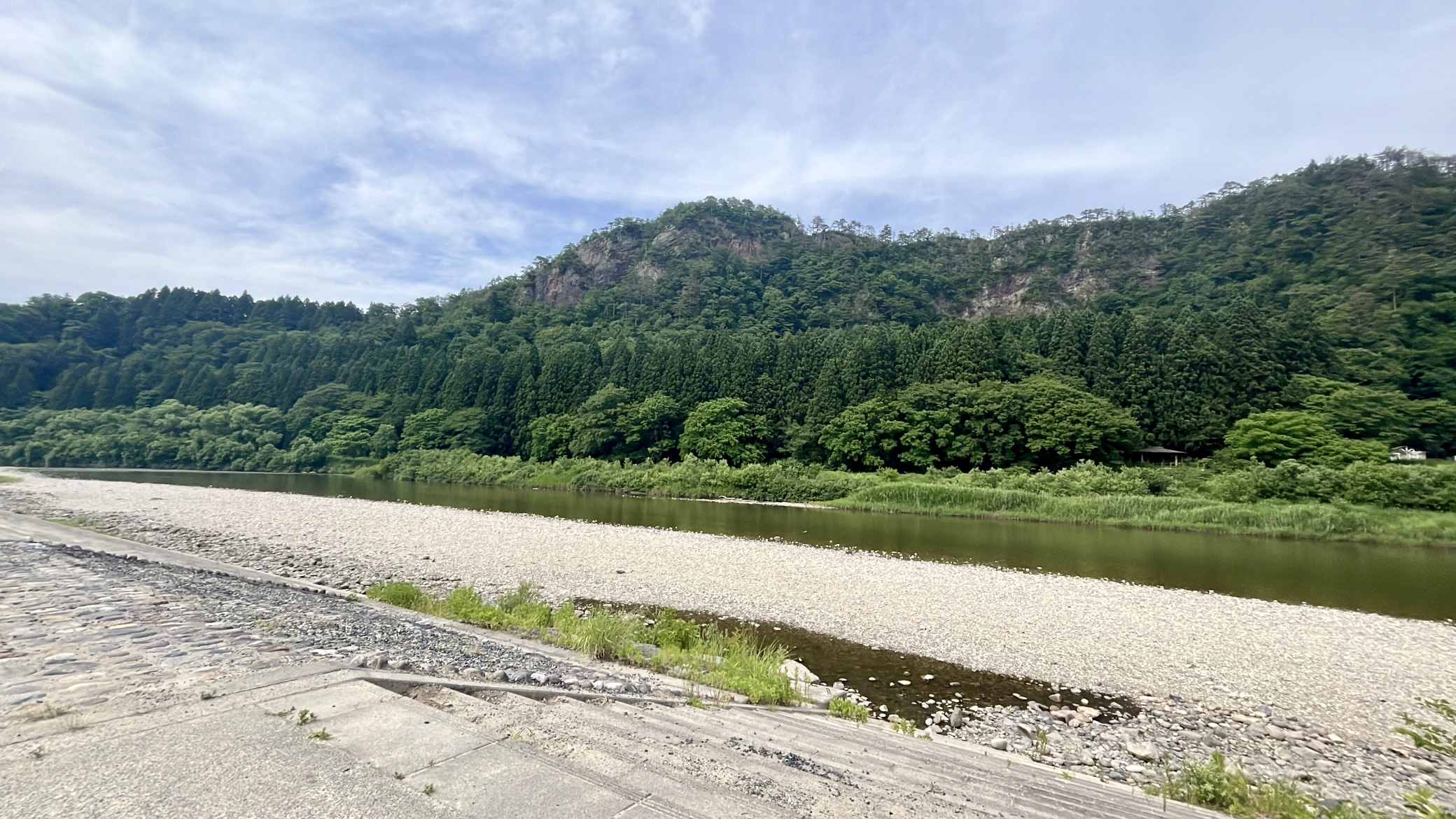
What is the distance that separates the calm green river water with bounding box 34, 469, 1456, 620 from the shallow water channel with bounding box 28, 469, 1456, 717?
69mm

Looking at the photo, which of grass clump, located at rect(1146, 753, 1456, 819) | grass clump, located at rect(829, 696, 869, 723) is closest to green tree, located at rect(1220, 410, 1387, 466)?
grass clump, located at rect(1146, 753, 1456, 819)

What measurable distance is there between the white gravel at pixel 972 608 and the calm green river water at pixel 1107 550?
2162mm

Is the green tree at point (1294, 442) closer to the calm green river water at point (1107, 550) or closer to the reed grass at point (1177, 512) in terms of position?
the reed grass at point (1177, 512)

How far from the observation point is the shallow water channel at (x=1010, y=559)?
9.70 m

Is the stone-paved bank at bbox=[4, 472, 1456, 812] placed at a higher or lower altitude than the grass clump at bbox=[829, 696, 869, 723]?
lower

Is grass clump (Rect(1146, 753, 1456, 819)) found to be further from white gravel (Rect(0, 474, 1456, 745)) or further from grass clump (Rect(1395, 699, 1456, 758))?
white gravel (Rect(0, 474, 1456, 745))

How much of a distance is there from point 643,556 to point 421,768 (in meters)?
14.5

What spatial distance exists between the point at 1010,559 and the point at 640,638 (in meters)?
14.3

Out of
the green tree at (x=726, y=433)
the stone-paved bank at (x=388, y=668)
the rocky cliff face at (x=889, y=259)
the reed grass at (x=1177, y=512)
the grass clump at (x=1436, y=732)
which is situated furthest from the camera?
the rocky cliff face at (x=889, y=259)

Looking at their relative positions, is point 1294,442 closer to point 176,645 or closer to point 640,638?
point 640,638

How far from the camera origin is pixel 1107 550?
22.1 meters

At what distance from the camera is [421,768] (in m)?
3.70

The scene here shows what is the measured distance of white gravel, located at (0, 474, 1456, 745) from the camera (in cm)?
975

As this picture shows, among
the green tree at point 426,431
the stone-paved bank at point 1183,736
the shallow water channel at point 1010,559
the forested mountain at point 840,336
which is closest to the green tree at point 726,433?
the forested mountain at point 840,336
